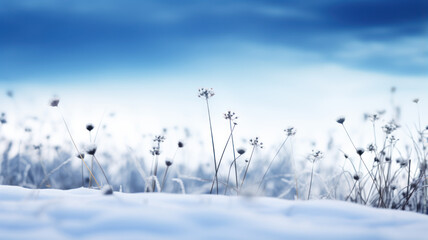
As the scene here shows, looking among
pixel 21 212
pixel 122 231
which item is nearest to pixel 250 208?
pixel 122 231

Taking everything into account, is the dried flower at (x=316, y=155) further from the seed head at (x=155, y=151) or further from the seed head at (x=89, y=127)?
the seed head at (x=89, y=127)

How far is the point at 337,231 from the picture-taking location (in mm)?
1129

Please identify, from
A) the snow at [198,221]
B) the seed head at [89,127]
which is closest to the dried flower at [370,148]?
the snow at [198,221]

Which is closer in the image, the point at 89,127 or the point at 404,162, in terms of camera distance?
the point at 89,127

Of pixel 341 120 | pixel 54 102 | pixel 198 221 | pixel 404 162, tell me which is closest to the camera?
pixel 198 221

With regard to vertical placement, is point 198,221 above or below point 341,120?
below

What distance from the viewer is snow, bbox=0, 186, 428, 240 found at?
1.08 metres

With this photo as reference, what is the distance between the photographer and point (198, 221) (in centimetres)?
117

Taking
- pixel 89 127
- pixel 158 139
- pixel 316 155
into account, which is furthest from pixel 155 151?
pixel 316 155

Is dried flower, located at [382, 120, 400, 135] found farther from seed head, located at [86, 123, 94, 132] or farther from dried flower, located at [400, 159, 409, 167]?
seed head, located at [86, 123, 94, 132]

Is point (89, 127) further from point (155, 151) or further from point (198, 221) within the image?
point (198, 221)

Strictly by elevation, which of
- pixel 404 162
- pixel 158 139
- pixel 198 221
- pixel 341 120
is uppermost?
pixel 341 120

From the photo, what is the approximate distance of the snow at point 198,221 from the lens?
3.53ft


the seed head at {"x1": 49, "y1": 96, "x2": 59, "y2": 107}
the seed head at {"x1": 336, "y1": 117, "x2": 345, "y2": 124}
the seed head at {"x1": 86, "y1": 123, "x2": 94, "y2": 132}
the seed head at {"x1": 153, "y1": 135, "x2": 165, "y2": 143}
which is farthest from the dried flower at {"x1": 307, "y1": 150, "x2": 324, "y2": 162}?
the seed head at {"x1": 49, "y1": 96, "x2": 59, "y2": 107}
